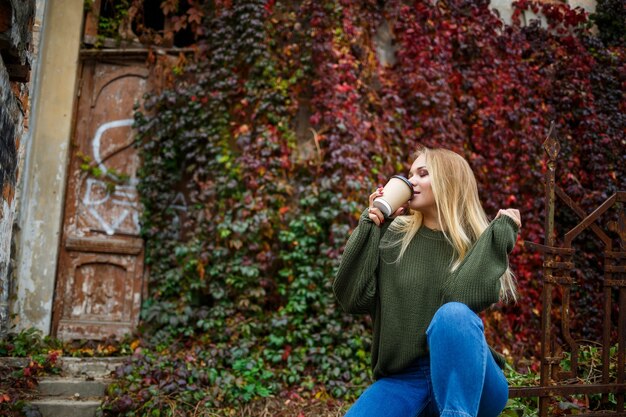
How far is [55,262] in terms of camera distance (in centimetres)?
508

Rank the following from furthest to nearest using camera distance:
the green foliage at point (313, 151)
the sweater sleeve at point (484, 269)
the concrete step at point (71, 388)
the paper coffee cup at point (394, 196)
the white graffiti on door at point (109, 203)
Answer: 1. the white graffiti on door at point (109, 203)
2. the green foliage at point (313, 151)
3. the concrete step at point (71, 388)
4. the paper coffee cup at point (394, 196)
5. the sweater sleeve at point (484, 269)

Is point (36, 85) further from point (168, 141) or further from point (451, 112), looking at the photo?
point (451, 112)

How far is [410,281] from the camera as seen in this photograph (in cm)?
232

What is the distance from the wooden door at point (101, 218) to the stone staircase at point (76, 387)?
2.34 feet

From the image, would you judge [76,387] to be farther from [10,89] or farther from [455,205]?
[455,205]

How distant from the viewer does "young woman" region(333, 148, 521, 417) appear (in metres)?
1.94

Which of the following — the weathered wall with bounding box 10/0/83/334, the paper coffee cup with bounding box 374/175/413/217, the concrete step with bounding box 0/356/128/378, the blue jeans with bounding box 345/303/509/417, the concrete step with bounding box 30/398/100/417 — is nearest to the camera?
the blue jeans with bounding box 345/303/509/417

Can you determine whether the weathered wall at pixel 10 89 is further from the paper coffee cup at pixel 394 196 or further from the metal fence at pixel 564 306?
the metal fence at pixel 564 306

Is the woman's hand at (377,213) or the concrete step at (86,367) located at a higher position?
the woman's hand at (377,213)

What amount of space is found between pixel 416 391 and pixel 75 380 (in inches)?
117

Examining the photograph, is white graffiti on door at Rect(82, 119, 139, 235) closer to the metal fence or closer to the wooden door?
the wooden door

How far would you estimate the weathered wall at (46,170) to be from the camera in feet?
16.3

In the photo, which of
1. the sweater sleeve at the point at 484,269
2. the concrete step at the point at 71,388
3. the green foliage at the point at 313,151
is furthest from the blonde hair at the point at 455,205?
the concrete step at the point at 71,388

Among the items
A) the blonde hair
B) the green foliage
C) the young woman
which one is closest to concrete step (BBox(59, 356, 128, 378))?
the green foliage
